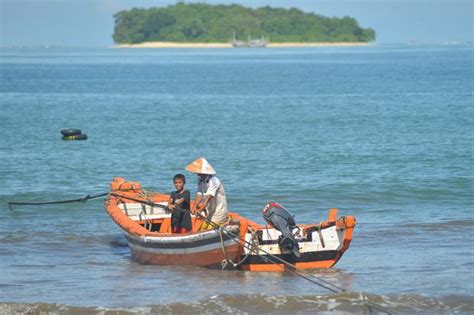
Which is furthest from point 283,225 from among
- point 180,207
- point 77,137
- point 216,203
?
point 77,137

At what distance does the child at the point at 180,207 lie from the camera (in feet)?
50.1

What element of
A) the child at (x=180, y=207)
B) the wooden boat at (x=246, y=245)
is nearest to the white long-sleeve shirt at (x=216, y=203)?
the wooden boat at (x=246, y=245)

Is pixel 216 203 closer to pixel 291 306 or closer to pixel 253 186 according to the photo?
pixel 291 306

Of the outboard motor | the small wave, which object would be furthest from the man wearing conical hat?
the small wave

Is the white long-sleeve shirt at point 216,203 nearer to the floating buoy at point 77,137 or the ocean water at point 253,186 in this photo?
the ocean water at point 253,186

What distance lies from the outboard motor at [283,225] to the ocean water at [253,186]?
47 centimetres

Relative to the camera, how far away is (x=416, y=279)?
47.0ft

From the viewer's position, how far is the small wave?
12.8m

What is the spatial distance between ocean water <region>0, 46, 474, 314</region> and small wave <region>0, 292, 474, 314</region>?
0.09 ft

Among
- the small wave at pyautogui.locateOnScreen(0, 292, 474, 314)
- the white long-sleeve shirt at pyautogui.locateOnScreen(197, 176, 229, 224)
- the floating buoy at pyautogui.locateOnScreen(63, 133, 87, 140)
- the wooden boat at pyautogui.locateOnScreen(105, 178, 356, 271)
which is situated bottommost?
the floating buoy at pyautogui.locateOnScreen(63, 133, 87, 140)

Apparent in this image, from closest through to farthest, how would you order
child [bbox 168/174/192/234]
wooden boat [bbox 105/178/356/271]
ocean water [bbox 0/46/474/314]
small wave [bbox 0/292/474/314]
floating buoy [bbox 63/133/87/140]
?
small wave [bbox 0/292/474/314] < ocean water [bbox 0/46/474/314] < wooden boat [bbox 105/178/356/271] < child [bbox 168/174/192/234] < floating buoy [bbox 63/133/87/140]

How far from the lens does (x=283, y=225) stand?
14.4 metres

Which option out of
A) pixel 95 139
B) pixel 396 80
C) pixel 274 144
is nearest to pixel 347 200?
pixel 274 144

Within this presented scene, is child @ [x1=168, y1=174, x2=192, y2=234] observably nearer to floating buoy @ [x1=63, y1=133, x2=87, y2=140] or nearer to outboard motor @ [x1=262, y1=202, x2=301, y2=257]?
outboard motor @ [x1=262, y1=202, x2=301, y2=257]
